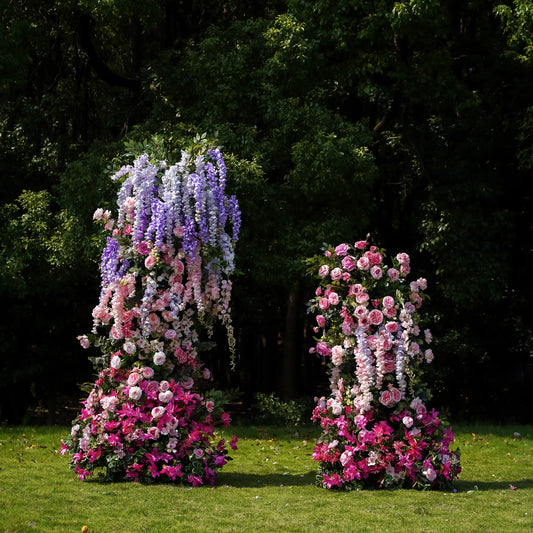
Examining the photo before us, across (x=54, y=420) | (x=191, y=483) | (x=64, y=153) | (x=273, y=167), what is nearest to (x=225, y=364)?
(x=54, y=420)

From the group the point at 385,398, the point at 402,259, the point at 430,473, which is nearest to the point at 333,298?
the point at 402,259

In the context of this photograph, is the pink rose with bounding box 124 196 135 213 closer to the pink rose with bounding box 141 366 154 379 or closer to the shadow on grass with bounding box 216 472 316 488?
the pink rose with bounding box 141 366 154 379

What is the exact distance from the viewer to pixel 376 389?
7.84m

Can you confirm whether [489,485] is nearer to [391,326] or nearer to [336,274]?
[391,326]

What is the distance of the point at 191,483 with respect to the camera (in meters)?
7.90

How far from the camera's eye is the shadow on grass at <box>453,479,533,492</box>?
8074 millimetres

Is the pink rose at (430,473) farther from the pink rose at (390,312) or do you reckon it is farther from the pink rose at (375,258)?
the pink rose at (375,258)

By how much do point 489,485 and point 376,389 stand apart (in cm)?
177

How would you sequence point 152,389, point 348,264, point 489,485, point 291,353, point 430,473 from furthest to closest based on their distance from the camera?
point 291,353
point 489,485
point 348,264
point 152,389
point 430,473

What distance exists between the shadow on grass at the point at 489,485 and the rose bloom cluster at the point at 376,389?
0.32m

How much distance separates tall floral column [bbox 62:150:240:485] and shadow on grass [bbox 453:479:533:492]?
245 cm

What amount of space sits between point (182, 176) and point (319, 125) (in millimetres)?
5890

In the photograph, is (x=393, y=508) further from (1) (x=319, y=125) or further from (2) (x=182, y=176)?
(1) (x=319, y=125)

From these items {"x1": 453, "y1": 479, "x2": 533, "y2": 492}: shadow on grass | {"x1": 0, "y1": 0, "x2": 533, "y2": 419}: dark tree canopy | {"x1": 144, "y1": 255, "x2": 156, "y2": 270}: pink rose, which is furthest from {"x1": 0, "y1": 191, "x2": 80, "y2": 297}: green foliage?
{"x1": 453, "y1": 479, "x2": 533, "y2": 492}: shadow on grass
